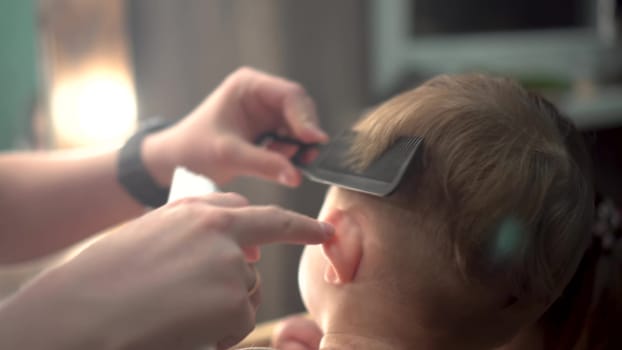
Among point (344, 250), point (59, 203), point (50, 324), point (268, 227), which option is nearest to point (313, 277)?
point (344, 250)

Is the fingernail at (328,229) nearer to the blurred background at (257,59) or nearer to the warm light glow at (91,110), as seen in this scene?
the blurred background at (257,59)

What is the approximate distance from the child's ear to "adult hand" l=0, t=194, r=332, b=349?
0.42 feet

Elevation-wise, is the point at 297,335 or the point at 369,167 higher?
the point at 369,167

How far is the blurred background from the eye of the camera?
1.24 m

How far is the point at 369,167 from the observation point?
55 cm

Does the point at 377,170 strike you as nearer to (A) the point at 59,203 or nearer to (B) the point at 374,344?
(B) the point at 374,344

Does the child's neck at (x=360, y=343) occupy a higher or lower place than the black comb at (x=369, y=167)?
lower

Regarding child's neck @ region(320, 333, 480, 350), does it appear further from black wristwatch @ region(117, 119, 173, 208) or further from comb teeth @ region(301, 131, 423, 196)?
black wristwatch @ region(117, 119, 173, 208)

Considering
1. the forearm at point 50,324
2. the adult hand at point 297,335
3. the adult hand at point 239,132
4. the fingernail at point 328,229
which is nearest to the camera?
the forearm at point 50,324

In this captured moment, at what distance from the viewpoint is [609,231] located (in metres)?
0.73

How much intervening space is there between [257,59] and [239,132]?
2.12ft

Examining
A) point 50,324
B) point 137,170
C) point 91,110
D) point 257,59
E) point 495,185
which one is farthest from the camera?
point 257,59

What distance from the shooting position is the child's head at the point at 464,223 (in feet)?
1.68

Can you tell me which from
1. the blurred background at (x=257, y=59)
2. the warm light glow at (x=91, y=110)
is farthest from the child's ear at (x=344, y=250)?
the warm light glow at (x=91, y=110)
